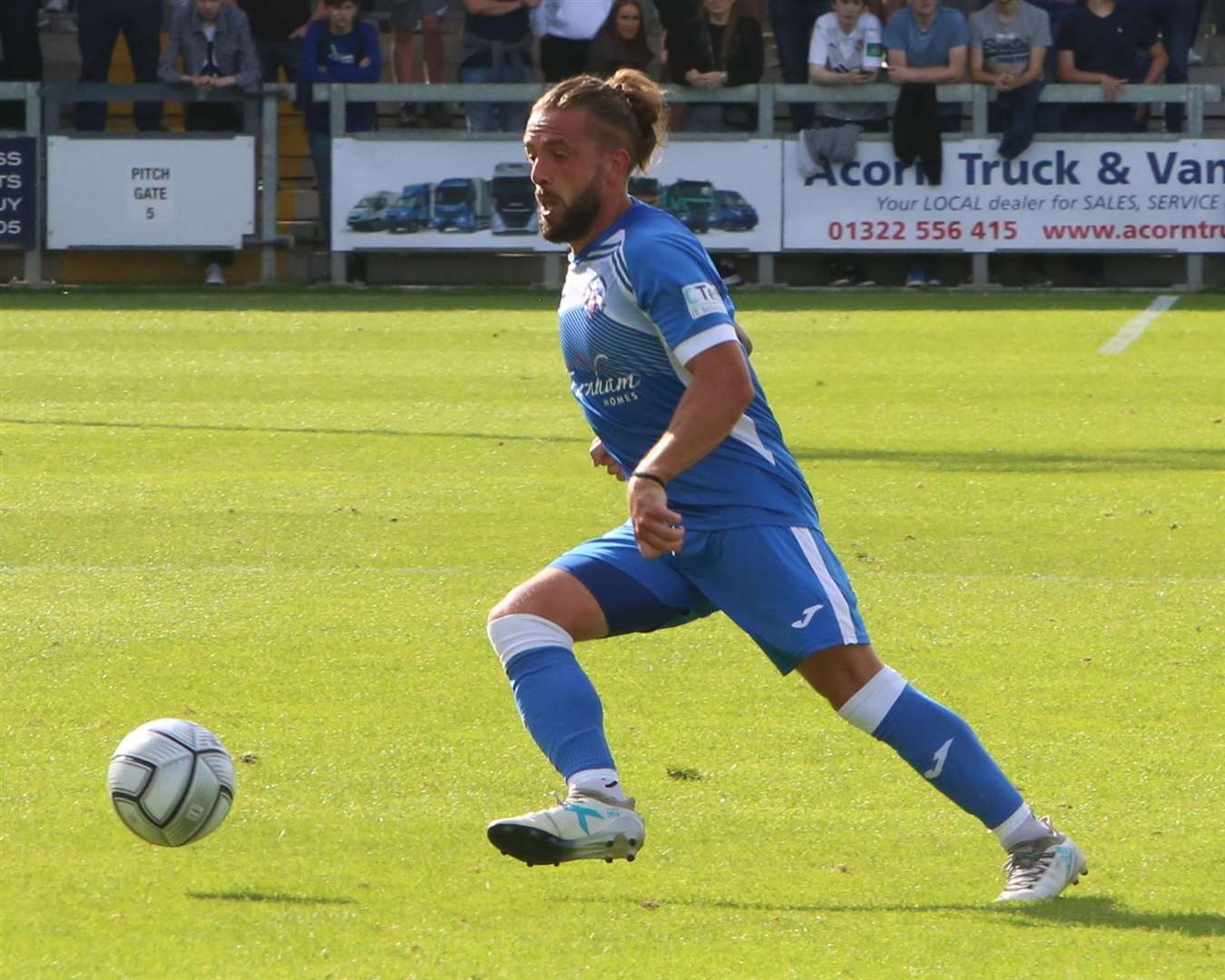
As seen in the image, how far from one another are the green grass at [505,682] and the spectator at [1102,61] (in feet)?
19.2

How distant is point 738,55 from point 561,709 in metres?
16.6

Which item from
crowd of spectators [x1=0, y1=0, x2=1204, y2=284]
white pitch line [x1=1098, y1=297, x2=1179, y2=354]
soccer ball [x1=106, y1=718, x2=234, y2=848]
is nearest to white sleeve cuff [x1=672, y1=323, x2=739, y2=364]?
soccer ball [x1=106, y1=718, x2=234, y2=848]

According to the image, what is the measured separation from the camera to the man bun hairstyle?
4914mm

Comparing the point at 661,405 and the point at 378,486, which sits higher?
the point at 661,405

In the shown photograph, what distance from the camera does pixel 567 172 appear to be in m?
4.90

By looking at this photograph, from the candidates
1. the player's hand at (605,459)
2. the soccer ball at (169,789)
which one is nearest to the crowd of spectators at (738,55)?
the player's hand at (605,459)

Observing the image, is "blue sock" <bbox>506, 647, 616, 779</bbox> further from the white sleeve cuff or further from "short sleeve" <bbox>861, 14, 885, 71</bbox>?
"short sleeve" <bbox>861, 14, 885, 71</bbox>

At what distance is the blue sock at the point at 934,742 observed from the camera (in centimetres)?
484

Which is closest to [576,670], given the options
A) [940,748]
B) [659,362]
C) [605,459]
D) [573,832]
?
[573,832]

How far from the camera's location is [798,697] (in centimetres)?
697

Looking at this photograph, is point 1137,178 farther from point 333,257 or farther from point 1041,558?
point 1041,558

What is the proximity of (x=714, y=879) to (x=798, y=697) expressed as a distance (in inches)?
78.7

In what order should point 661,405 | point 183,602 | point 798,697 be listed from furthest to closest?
point 183,602 < point 798,697 < point 661,405

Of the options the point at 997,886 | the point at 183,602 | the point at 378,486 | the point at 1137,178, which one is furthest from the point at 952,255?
Result: the point at 997,886
